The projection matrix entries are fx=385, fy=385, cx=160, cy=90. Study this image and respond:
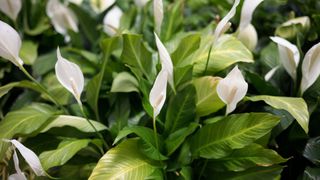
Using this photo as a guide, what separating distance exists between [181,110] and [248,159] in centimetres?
17

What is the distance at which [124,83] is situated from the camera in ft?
3.06

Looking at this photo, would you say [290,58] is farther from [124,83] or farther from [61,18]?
[61,18]

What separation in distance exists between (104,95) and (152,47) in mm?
248

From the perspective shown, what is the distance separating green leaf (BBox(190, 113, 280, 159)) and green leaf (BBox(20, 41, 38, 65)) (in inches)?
23.3

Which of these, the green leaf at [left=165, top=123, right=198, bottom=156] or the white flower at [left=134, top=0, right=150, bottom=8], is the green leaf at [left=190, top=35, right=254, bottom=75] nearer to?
the green leaf at [left=165, top=123, right=198, bottom=156]

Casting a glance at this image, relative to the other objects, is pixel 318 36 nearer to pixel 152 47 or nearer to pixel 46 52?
pixel 152 47

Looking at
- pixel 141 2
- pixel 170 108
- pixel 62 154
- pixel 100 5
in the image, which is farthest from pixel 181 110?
pixel 100 5

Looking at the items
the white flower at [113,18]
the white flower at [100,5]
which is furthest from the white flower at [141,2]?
the white flower at [100,5]

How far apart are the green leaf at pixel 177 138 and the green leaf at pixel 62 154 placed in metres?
0.18

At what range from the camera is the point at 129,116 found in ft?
3.12

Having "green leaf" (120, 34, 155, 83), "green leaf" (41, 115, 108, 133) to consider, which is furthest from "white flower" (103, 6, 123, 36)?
"green leaf" (41, 115, 108, 133)

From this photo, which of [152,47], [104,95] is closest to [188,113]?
[104,95]

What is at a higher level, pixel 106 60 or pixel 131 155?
pixel 106 60

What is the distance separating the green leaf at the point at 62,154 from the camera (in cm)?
79
